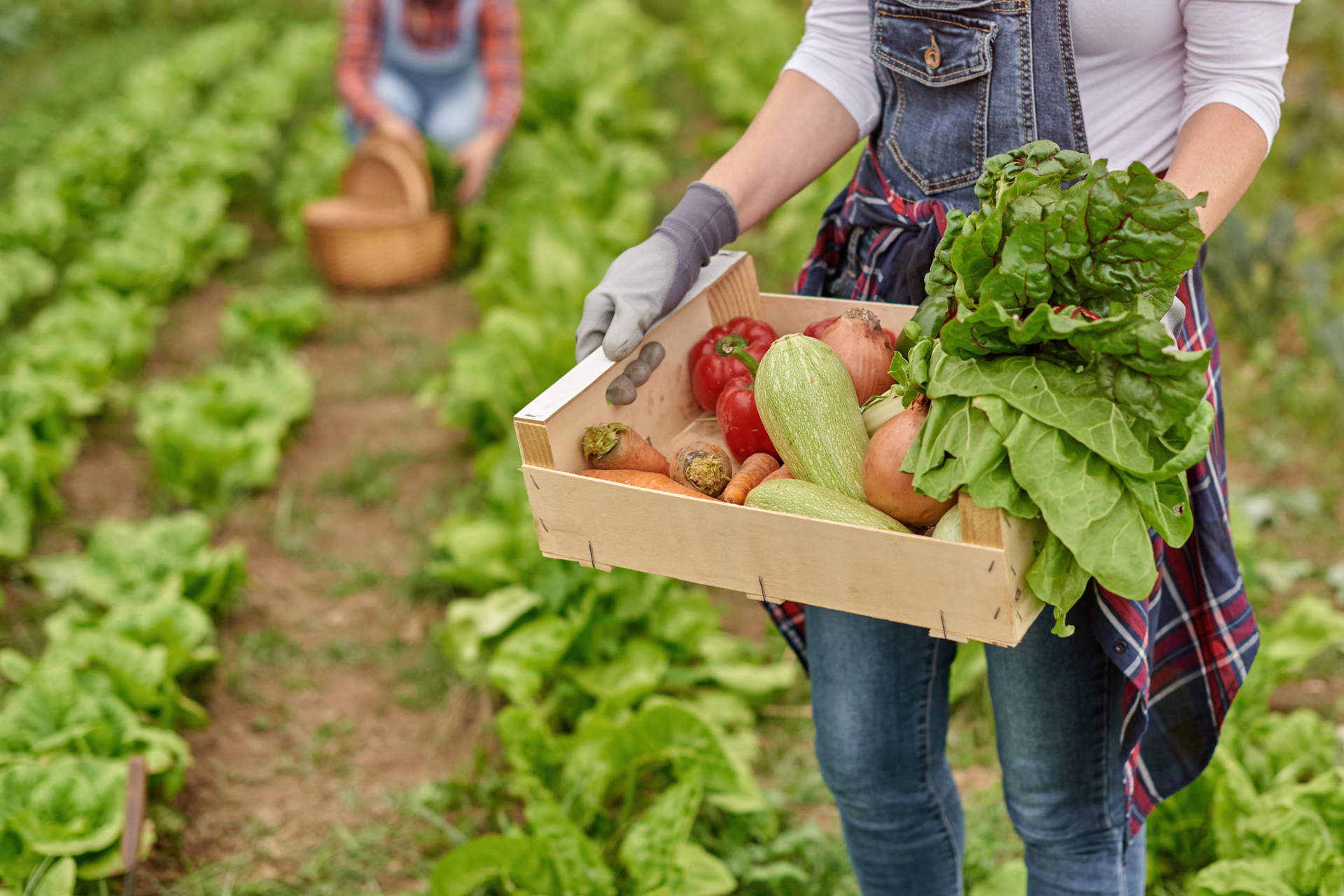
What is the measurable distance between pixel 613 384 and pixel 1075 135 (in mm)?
844

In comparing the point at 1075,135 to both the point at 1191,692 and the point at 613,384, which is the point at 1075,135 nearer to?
the point at 613,384

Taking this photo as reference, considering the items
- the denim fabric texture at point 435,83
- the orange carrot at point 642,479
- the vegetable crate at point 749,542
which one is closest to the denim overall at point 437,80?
the denim fabric texture at point 435,83

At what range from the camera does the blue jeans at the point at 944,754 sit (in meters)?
1.86

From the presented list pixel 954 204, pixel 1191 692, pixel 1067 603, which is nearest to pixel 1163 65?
pixel 954 204

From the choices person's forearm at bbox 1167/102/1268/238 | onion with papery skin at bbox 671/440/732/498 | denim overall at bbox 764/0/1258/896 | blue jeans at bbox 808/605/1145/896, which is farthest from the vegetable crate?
person's forearm at bbox 1167/102/1268/238

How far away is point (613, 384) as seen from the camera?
1883 mm

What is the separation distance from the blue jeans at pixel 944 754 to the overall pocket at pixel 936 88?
0.77m

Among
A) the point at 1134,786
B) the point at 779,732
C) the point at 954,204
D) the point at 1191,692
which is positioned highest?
the point at 954,204

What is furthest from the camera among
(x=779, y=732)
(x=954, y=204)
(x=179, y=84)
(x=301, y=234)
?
(x=179, y=84)

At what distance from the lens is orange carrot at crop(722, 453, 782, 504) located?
5.80ft

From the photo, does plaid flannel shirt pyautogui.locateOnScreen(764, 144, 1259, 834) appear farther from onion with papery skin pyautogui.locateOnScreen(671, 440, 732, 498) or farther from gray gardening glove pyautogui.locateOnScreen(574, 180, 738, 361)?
onion with papery skin pyautogui.locateOnScreen(671, 440, 732, 498)

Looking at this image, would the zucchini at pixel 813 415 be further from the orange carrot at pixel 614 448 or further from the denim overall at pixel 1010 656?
the denim overall at pixel 1010 656

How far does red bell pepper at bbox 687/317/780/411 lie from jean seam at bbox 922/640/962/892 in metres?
0.61

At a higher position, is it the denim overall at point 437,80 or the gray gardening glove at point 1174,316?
the gray gardening glove at point 1174,316
